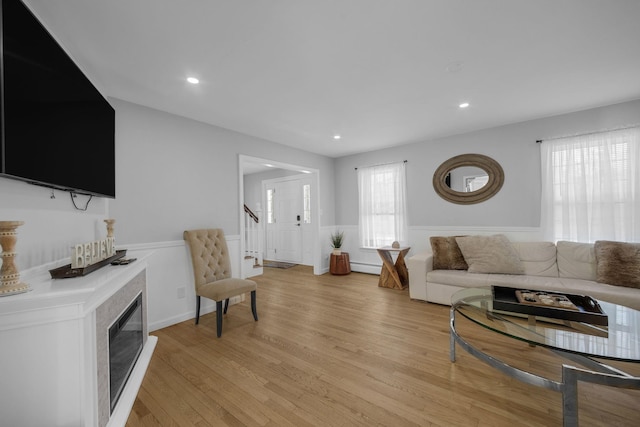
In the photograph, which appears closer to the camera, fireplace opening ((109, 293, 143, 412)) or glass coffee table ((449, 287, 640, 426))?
glass coffee table ((449, 287, 640, 426))

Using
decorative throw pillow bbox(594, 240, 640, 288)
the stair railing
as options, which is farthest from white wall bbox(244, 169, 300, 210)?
decorative throw pillow bbox(594, 240, 640, 288)

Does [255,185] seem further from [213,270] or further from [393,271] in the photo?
[393,271]

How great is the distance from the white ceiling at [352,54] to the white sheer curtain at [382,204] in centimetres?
175

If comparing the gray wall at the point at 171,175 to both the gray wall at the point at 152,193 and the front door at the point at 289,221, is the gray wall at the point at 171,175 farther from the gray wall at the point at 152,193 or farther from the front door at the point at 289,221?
the front door at the point at 289,221

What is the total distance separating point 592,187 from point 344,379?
383 centimetres

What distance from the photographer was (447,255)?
3.62m

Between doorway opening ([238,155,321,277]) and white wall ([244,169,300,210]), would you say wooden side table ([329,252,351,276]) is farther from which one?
white wall ([244,169,300,210])

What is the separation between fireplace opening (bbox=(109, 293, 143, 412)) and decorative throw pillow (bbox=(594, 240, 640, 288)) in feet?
14.5

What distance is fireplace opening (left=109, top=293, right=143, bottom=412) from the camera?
1.56 metres

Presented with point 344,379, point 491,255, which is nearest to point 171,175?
point 344,379

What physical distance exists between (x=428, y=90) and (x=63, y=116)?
294 cm

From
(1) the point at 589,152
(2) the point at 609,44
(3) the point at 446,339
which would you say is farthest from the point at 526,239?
(2) the point at 609,44

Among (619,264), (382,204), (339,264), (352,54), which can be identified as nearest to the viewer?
(352,54)

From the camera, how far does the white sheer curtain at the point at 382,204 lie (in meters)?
4.80
